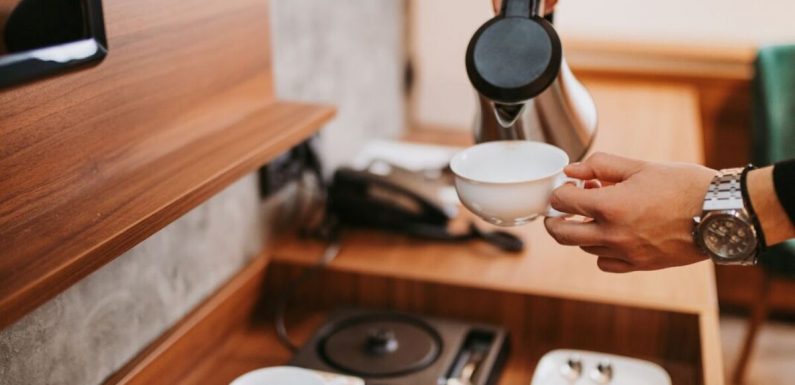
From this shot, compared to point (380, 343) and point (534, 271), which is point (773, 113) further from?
point (380, 343)

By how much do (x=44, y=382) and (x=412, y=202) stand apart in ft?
2.35

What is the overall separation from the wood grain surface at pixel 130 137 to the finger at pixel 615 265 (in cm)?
43

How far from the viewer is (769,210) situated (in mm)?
823

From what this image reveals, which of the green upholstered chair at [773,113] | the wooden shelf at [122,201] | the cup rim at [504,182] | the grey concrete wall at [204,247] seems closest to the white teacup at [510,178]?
the cup rim at [504,182]

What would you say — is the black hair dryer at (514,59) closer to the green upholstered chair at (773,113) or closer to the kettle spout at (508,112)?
the kettle spout at (508,112)

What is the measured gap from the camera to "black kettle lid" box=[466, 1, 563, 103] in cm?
83

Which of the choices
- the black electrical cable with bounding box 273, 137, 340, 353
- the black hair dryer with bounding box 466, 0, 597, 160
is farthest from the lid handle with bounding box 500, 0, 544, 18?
the black electrical cable with bounding box 273, 137, 340, 353

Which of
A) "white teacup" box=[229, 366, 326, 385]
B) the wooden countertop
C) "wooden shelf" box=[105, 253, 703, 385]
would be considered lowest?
"wooden shelf" box=[105, 253, 703, 385]

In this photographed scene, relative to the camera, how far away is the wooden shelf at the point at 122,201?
683 millimetres

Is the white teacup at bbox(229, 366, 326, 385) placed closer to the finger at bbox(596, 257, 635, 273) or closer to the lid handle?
the finger at bbox(596, 257, 635, 273)

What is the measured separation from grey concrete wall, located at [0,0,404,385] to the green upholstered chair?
0.98 m

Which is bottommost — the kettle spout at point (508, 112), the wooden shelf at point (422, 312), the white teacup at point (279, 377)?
the wooden shelf at point (422, 312)

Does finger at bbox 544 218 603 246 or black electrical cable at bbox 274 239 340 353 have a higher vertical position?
finger at bbox 544 218 603 246

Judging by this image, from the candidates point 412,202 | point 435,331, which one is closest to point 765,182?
point 435,331
